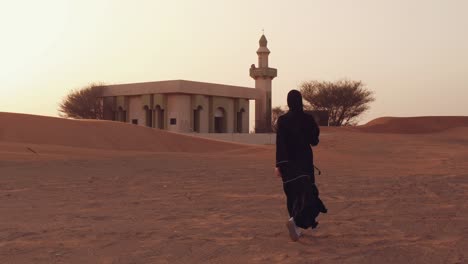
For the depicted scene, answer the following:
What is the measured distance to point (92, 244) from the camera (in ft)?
15.8

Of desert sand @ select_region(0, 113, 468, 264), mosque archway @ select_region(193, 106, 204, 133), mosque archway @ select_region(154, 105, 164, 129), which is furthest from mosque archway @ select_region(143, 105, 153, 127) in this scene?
desert sand @ select_region(0, 113, 468, 264)

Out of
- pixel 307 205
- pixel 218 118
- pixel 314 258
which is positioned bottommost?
pixel 314 258

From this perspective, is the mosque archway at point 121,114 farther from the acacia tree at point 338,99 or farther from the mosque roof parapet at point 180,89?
the acacia tree at point 338,99

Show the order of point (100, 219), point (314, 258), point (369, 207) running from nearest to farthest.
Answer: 1. point (314, 258)
2. point (100, 219)
3. point (369, 207)

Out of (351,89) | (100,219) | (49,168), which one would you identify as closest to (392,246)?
(100,219)

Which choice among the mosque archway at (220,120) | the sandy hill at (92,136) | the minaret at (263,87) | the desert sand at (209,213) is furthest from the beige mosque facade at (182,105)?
the desert sand at (209,213)

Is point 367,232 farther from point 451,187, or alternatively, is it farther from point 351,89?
point 351,89

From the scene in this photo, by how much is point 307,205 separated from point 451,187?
5552 millimetres

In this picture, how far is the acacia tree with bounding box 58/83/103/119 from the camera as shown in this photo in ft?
142

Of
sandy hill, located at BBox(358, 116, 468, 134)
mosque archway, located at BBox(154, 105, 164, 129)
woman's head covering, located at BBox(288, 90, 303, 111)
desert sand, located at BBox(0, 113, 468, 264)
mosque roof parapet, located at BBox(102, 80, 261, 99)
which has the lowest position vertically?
desert sand, located at BBox(0, 113, 468, 264)

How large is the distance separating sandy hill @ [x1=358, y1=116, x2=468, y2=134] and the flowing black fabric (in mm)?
33067

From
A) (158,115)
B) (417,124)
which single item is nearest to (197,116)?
(158,115)

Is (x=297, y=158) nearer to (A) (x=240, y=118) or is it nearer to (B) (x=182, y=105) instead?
(B) (x=182, y=105)

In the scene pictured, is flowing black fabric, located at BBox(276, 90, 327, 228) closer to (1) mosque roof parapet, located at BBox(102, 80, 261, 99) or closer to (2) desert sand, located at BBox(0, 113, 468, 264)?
(2) desert sand, located at BBox(0, 113, 468, 264)
